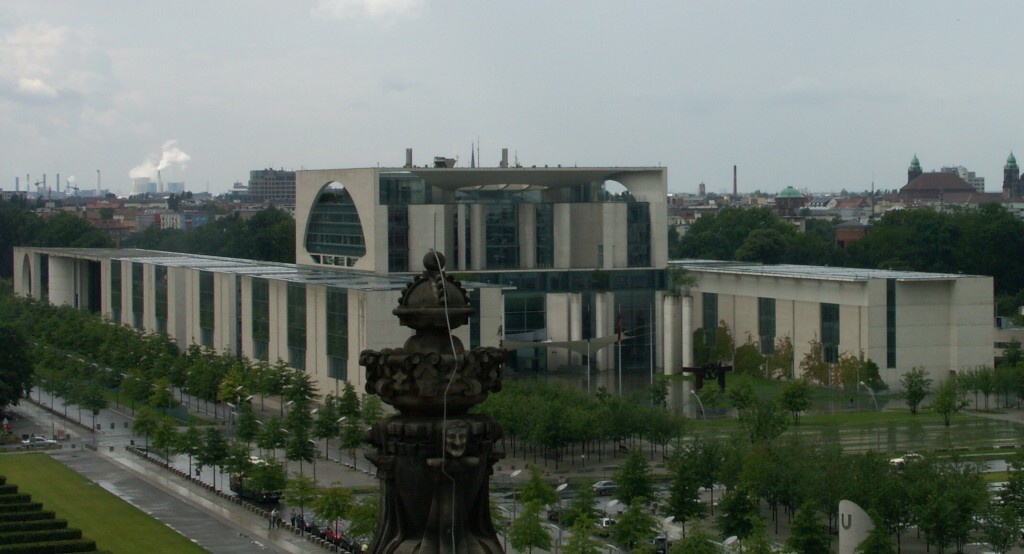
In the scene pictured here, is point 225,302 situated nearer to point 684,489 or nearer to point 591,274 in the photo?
point 591,274

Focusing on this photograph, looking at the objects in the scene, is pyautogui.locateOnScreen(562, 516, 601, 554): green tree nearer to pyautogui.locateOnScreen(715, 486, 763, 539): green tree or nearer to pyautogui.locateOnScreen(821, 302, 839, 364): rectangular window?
pyautogui.locateOnScreen(715, 486, 763, 539): green tree

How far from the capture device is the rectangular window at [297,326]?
66438mm

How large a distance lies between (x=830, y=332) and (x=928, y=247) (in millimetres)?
47217

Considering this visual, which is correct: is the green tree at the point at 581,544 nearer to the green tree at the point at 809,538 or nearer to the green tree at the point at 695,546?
the green tree at the point at 695,546

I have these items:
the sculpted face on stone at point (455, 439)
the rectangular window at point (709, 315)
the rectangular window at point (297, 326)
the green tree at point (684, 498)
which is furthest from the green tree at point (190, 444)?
the sculpted face on stone at point (455, 439)

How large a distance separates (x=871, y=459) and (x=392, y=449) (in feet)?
112

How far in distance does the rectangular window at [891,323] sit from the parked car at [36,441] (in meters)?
32.8

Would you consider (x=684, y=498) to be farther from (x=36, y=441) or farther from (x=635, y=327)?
(x=635, y=327)

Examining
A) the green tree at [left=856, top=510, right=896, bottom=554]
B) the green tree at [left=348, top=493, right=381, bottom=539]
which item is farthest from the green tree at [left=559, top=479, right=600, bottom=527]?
the green tree at [left=856, top=510, right=896, bottom=554]

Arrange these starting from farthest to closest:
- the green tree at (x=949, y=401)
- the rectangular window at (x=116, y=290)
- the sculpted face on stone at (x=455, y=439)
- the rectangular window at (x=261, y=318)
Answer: the rectangular window at (x=116, y=290) → the rectangular window at (x=261, y=318) → the green tree at (x=949, y=401) → the sculpted face on stone at (x=455, y=439)

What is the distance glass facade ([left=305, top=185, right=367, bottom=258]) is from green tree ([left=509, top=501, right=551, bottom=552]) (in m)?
39.7

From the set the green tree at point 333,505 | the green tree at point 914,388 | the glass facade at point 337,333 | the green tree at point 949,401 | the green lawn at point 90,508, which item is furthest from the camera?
the glass facade at point 337,333

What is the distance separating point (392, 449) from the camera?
8070mm

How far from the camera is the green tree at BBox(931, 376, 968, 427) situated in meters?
57.2
